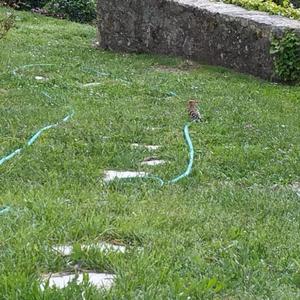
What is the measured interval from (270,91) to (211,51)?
1744 mm

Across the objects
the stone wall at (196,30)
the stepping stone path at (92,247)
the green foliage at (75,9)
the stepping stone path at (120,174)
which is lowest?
the green foliage at (75,9)

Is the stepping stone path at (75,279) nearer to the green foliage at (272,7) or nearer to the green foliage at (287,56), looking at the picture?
the green foliage at (287,56)

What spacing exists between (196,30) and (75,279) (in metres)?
6.61

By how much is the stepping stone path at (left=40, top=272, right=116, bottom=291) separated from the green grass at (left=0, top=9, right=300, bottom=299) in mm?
43

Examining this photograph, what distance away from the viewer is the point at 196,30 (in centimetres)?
871

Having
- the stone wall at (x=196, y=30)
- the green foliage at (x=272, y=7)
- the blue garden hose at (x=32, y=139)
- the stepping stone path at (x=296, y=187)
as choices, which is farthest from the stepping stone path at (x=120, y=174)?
the green foliage at (x=272, y=7)

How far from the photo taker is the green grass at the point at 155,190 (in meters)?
2.56

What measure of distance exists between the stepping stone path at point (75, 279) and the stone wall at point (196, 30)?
5.43 m

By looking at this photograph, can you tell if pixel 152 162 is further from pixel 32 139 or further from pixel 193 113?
pixel 193 113

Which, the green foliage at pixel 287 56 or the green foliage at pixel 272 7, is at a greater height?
the green foliage at pixel 272 7

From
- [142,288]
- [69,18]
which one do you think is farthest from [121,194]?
[69,18]

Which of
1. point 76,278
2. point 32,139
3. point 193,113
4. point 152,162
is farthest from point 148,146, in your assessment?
point 76,278

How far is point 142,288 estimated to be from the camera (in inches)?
94.3

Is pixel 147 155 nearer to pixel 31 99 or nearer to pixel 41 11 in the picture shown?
pixel 31 99
